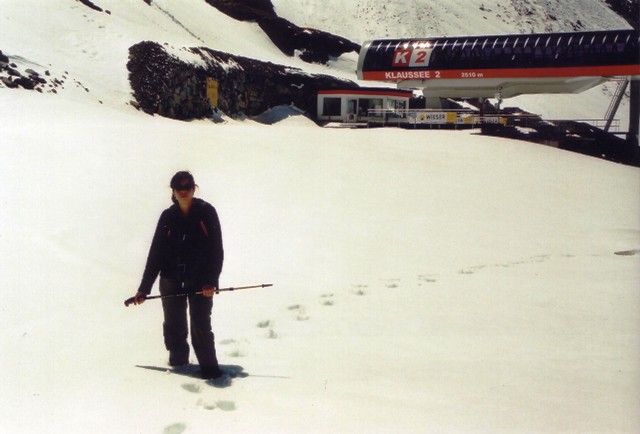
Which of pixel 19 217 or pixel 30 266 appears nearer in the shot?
pixel 30 266

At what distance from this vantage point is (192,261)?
5.06 meters

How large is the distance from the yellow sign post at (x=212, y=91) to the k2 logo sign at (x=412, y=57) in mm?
10580

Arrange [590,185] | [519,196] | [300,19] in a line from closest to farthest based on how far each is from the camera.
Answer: [519,196]
[590,185]
[300,19]

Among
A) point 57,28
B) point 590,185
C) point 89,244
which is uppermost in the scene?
point 57,28

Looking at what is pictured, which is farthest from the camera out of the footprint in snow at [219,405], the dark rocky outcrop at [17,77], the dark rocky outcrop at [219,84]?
the dark rocky outcrop at [219,84]

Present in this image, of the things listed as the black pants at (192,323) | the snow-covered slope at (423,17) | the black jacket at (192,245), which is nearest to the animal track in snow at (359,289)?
the black pants at (192,323)

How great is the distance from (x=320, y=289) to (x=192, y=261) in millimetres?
3965

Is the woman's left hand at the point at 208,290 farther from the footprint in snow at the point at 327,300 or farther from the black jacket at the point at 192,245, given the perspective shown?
the footprint in snow at the point at 327,300

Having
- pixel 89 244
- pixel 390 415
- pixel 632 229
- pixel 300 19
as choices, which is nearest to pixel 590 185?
pixel 632 229

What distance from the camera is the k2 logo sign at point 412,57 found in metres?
36.8

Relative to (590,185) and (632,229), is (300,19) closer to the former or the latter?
(590,185)

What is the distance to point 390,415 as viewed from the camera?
4.67 metres

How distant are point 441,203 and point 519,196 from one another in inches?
115

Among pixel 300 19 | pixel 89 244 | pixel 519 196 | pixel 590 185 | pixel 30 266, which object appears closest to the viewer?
pixel 30 266
